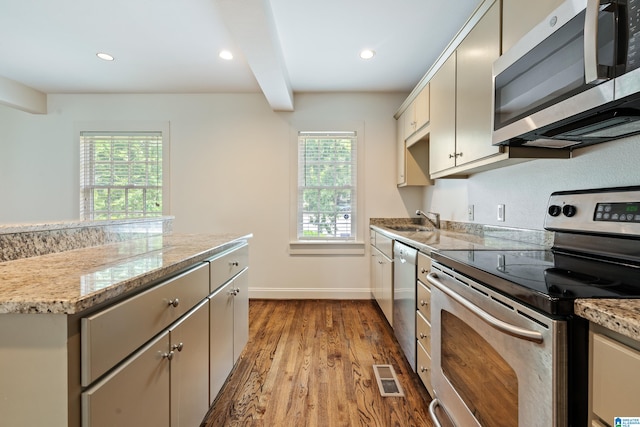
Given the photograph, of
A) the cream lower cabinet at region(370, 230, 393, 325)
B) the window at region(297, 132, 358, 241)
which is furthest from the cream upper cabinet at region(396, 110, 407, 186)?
the cream lower cabinet at region(370, 230, 393, 325)

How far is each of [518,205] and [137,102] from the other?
13.8 feet

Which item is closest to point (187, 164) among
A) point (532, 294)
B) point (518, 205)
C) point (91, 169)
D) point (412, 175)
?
point (91, 169)

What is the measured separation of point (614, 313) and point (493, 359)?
1.47 ft

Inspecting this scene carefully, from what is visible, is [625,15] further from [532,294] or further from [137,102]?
[137,102]

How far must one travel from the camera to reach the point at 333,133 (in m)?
3.49

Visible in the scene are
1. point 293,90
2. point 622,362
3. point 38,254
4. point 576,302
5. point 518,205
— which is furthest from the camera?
point 293,90

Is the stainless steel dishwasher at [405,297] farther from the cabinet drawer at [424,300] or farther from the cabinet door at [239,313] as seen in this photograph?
the cabinet door at [239,313]

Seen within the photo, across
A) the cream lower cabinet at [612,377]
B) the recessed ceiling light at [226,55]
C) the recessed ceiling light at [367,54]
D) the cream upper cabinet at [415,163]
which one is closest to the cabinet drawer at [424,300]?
the cream lower cabinet at [612,377]

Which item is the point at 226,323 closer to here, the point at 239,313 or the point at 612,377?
the point at 239,313

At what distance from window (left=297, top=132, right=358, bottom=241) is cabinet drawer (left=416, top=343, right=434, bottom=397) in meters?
1.90

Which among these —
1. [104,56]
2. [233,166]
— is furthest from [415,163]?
[104,56]

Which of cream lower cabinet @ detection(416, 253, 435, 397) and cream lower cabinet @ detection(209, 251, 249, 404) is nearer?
cream lower cabinet @ detection(209, 251, 249, 404)

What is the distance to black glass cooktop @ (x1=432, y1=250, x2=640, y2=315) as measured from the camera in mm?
677

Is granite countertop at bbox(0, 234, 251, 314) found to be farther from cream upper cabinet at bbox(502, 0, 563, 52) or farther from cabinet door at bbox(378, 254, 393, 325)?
cream upper cabinet at bbox(502, 0, 563, 52)
